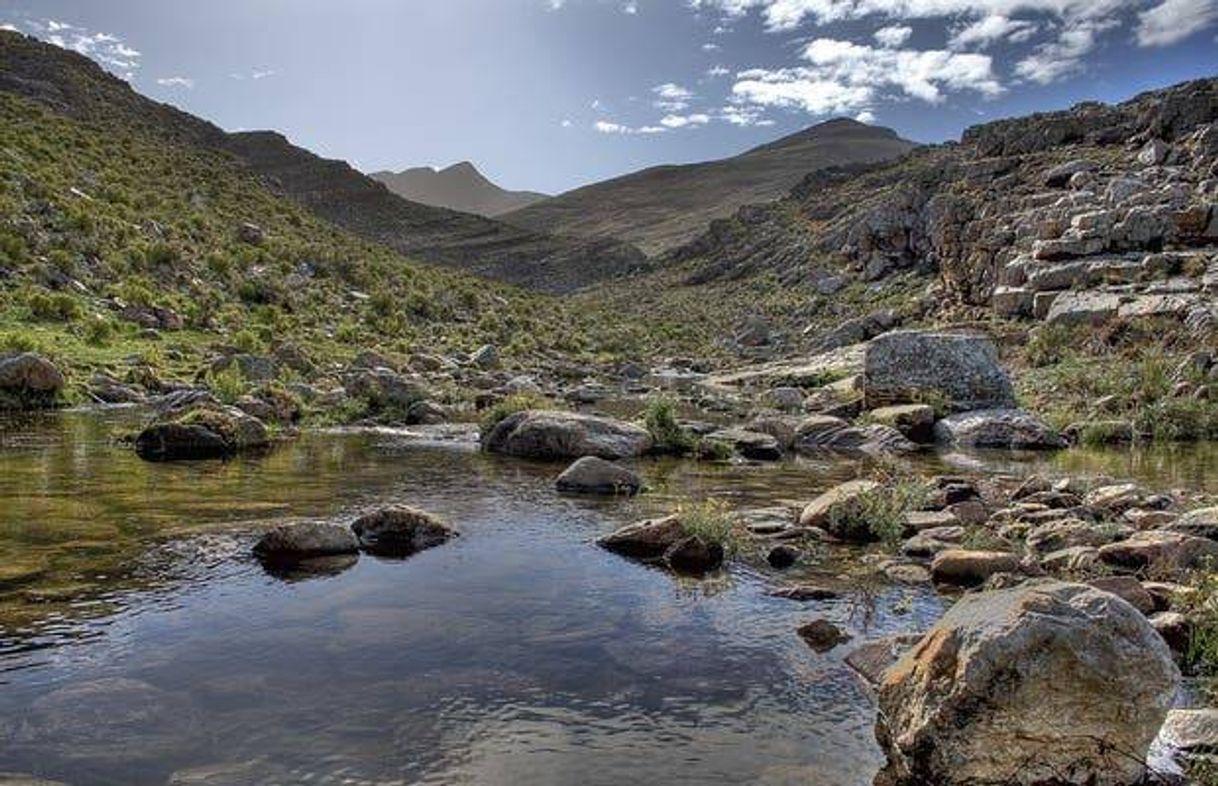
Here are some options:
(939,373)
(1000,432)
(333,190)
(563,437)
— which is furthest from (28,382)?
(333,190)

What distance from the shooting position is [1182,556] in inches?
396

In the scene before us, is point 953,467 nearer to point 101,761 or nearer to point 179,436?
point 179,436

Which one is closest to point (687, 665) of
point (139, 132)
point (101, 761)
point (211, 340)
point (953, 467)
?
point (101, 761)

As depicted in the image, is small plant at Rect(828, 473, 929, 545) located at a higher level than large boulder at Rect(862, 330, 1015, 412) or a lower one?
lower

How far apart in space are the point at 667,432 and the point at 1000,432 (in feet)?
26.9

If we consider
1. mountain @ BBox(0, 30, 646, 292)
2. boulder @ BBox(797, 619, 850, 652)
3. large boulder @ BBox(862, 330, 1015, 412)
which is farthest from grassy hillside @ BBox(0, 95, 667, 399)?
boulder @ BBox(797, 619, 850, 652)

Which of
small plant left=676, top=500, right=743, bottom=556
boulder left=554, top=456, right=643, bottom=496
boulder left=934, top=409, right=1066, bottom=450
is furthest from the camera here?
boulder left=934, top=409, right=1066, bottom=450

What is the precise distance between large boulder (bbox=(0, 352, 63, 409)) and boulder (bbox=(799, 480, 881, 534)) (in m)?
18.3

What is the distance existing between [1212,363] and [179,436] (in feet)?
82.8

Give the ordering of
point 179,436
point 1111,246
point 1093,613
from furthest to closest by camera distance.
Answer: point 1111,246, point 179,436, point 1093,613

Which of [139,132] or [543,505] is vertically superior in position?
[139,132]

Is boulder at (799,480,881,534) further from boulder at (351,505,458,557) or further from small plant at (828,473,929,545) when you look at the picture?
boulder at (351,505,458,557)

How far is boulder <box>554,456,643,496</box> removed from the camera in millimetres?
16391

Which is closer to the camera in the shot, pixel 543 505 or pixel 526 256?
pixel 543 505
